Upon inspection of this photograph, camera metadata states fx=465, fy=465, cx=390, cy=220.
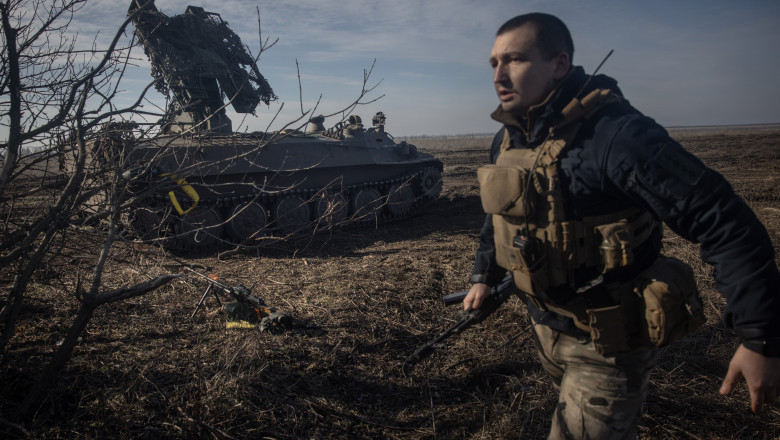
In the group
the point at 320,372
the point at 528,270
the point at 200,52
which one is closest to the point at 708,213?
the point at 528,270

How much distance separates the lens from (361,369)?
3369mm

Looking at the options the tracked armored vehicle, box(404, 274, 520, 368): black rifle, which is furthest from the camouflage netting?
box(404, 274, 520, 368): black rifle

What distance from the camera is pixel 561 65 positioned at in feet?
5.70

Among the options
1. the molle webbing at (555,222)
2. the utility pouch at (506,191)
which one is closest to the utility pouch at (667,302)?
the molle webbing at (555,222)

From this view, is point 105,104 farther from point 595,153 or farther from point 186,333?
point 595,153

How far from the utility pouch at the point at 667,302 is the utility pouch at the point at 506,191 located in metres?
0.47

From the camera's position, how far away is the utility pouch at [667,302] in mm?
1554

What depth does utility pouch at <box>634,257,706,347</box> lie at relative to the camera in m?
1.55

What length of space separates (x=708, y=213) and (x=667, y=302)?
1.13ft

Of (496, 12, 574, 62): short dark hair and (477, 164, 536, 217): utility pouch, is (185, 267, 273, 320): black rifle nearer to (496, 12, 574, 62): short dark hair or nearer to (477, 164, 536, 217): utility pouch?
(477, 164, 536, 217): utility pouch

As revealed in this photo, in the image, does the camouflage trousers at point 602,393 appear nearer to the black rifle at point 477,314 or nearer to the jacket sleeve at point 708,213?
the jacket sleeve at point 708,213

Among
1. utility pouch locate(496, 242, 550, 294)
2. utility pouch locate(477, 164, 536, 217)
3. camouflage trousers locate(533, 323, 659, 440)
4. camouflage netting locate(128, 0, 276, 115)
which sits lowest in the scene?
camouflage trousers locate(533, 323, 659, 440)

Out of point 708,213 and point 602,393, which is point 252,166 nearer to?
point 602,393

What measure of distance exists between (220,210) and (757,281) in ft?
27.8
